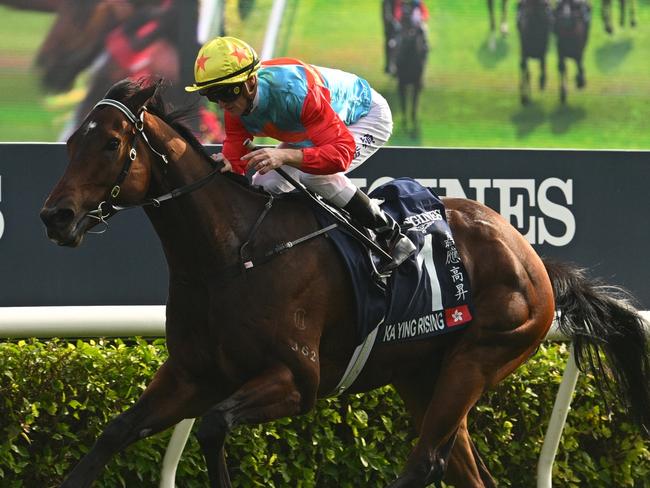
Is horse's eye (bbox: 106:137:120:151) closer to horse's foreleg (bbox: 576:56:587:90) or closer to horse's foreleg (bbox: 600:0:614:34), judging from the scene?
horse's foreleg (bbox: 576:56:587:90)

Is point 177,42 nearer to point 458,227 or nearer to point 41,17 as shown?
point 41,17

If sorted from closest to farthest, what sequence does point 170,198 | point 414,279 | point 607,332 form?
point 170,198 → point 414,279 → point 607,332

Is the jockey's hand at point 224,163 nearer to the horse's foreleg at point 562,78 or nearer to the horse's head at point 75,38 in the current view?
the horse's head at point 75,38

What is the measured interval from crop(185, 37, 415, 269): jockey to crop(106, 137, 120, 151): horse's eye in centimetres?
27

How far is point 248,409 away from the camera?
337cm

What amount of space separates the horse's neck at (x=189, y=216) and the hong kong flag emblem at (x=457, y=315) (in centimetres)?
77

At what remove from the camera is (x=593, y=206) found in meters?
5.64

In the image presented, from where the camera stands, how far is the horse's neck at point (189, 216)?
3.49 metres

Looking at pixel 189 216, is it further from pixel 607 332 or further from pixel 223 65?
pixel 607 332

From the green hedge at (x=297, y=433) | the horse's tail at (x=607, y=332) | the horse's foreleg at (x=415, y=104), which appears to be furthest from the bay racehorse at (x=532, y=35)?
the horse's tail at (x=607, y=332)

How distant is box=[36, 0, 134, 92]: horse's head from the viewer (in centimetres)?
611

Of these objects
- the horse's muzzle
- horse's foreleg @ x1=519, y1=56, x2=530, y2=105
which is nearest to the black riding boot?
the horse's muzzle

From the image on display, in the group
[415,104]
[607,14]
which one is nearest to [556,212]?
[415,104]

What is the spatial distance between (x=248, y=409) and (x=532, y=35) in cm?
416
